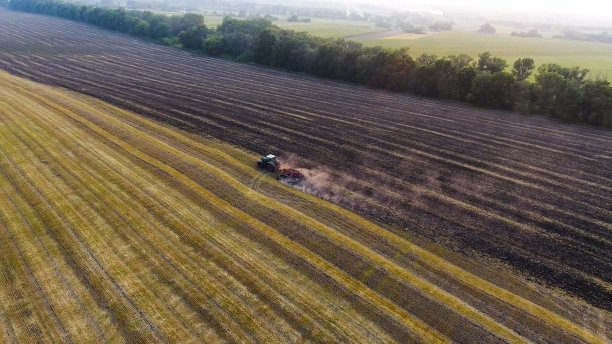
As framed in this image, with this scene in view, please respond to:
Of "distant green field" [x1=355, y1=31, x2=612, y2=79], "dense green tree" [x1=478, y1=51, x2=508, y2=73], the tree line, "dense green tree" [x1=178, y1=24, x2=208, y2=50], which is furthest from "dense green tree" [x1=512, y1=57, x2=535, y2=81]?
"dense green tree" [x1=178, y1=24, x2=208, y2=50]

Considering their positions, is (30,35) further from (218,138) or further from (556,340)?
(556,340)

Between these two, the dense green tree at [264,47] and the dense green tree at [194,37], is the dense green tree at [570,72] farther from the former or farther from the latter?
the dense green tree at [194,37]

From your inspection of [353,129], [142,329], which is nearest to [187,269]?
[142,329]

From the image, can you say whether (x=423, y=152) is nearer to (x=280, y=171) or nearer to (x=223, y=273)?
(x=280, y=171)

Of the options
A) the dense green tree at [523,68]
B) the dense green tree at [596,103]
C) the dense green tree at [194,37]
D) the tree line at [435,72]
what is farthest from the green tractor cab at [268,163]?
the dense green tree at [194,37]

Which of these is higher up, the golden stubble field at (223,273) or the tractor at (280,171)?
the tractor at (280,171)

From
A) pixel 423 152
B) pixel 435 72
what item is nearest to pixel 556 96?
pixel 435 72
